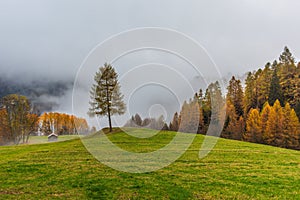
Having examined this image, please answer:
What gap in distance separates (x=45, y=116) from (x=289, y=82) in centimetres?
12793

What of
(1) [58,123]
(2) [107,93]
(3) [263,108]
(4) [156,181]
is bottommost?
(4) [156,181]

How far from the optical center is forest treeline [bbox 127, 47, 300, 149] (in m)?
55.2

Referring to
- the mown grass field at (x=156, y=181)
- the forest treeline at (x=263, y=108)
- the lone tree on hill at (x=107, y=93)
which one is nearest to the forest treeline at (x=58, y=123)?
the forest treeline at (x=263, y=108)

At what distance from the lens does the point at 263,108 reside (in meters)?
64.4

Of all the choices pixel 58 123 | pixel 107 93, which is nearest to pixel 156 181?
pixel 107 93

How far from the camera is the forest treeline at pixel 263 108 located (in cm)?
5516

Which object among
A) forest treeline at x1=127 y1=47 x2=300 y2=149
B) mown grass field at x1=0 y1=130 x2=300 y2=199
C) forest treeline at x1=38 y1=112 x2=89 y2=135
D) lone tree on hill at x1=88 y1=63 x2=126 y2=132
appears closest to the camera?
mown grass field at x1=0 y1=130 x2=300 y2=199

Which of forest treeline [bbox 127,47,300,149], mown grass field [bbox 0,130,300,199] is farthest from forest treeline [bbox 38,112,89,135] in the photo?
mown grass field [bbox 0,130,300,199]

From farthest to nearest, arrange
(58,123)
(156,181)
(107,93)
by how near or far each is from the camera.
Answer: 1. (58,123)
2. (107,93)
3. (156,181)

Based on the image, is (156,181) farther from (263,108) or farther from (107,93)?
(263,108)

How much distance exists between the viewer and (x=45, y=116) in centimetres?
15100

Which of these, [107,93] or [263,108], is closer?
[107,93]

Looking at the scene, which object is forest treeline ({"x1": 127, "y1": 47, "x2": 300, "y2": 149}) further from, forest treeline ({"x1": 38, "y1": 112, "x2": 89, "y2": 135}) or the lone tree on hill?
forest treeline ({"x1": 38, "y1": 112, "x2": 89, "y2": 135})

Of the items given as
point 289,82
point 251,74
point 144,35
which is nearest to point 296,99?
point 289,82
